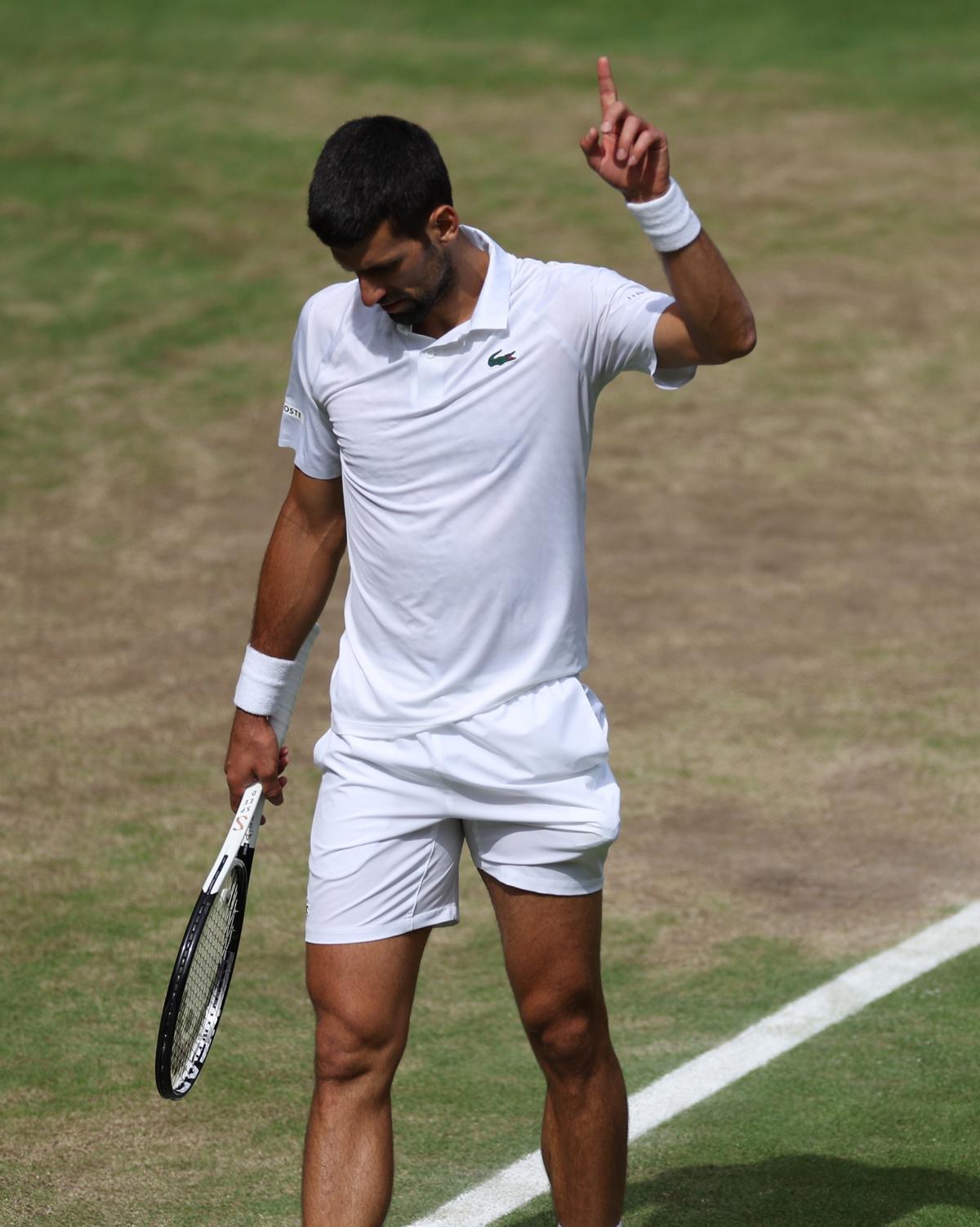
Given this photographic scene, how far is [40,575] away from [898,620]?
433 cm

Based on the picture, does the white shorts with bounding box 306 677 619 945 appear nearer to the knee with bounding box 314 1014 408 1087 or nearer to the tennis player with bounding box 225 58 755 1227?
the tennis player with bounding box 225 58 755 1227

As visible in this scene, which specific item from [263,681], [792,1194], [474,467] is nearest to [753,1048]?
[792,1194]

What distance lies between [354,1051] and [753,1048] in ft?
6.30

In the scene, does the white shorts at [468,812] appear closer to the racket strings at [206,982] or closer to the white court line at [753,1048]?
the racket strings at [206,982]

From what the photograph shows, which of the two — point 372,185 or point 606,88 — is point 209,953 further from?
point 606,88

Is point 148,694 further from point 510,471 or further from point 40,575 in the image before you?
point 510,471

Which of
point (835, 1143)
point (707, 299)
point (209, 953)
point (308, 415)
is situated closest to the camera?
point (707, 299)

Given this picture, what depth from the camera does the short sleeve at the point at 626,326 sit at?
3.90 m

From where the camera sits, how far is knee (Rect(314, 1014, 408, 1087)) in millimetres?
3977

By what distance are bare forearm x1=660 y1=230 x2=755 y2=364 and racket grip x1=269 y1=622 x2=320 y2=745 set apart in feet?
3.79

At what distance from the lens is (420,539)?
397 cm

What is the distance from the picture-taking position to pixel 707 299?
3.77 m

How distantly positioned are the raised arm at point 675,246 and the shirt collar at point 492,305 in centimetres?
31

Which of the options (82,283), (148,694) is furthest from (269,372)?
(148,694)
